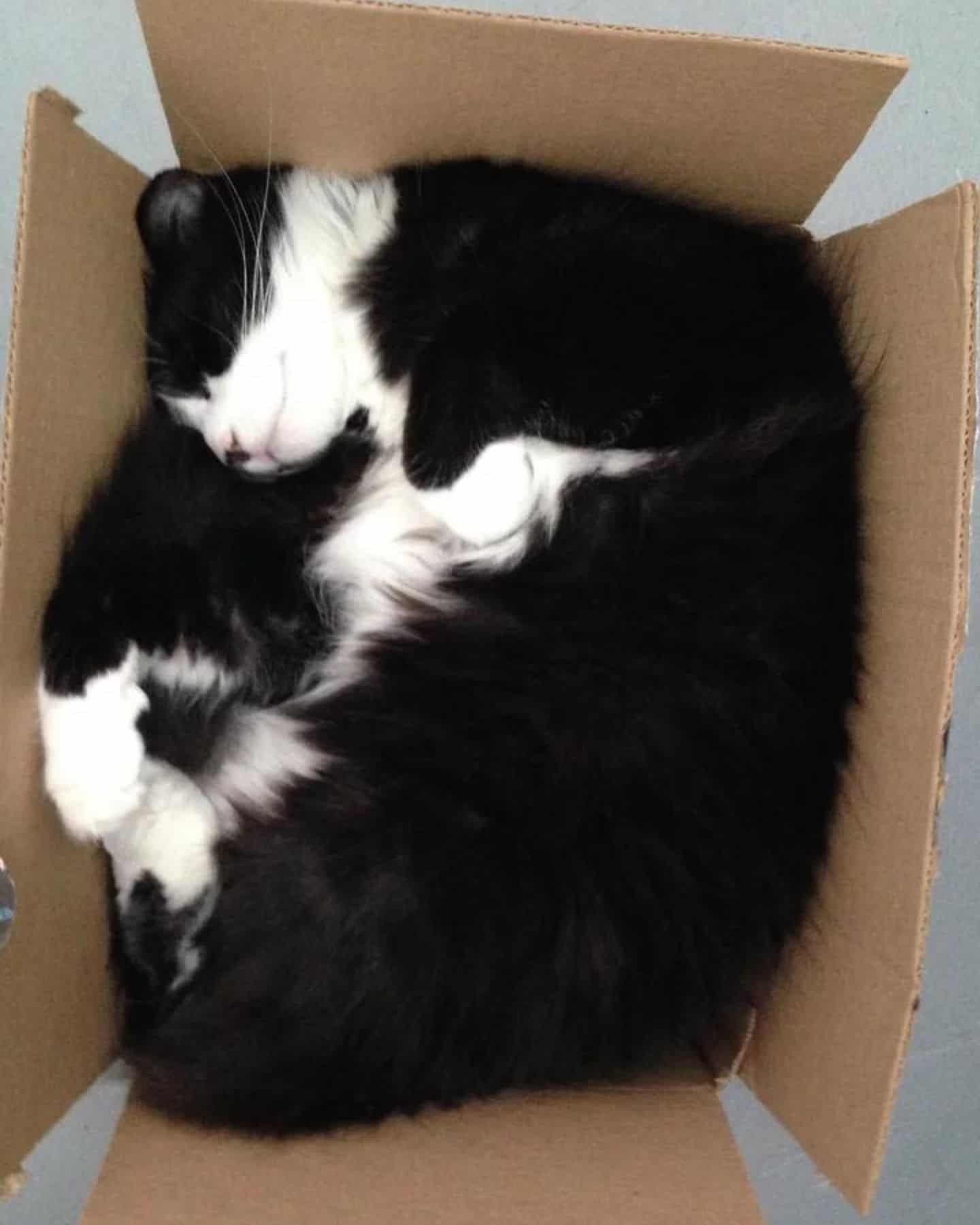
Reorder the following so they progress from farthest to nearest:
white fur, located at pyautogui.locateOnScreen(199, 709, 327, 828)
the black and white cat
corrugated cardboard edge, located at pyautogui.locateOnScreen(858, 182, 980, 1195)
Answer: white fur, located at pyautogui.locateOnScreen(199, 709, 327, 828) < the black and white cat < corrugated cardboard edge, located at pyautogui.locateOnScreen(858, 182, 980, 1195)

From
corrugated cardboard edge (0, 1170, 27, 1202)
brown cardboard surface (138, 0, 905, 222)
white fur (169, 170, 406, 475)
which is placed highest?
brown cardboard surface (138, 0, 905, 222)

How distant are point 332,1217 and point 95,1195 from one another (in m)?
0.20

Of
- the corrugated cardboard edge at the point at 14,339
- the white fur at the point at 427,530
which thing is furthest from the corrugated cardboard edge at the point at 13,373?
the white fur at the point at 427,530

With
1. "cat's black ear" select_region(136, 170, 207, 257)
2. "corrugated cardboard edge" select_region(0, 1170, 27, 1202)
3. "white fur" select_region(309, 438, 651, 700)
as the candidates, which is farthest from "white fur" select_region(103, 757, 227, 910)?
"cat's black ear" select_region(136, 170, 207, 257)

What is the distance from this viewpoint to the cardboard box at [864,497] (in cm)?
94

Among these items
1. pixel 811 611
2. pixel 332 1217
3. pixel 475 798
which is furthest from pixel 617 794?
pixel 332 1217

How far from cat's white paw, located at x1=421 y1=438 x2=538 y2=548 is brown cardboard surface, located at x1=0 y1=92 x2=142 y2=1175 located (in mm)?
365

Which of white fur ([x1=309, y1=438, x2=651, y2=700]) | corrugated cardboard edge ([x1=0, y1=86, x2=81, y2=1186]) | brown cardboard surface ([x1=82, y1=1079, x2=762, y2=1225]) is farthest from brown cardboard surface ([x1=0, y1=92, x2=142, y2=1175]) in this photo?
white fur ([x1=309, y1=438, x2=651, y2=700])

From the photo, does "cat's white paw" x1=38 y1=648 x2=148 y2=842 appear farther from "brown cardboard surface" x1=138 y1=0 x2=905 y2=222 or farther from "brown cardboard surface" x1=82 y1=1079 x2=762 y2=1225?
"brown cardboard surface" x1=138 y1=0 x2=905 y2=222

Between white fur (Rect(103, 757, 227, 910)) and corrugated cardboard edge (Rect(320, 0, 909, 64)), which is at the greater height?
corrugated cardboard edge (Rect(320, 0, 909, 64))

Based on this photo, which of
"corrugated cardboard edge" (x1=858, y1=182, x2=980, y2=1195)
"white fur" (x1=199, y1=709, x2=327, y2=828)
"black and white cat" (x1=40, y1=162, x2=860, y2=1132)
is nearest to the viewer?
"corrugated cardboard edge" (x1=858, y1=182, x2=980, y2=1195)

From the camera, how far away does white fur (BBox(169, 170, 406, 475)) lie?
118cm

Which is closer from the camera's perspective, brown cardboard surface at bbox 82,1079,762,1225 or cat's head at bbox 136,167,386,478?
brown cardboard surface at bbox 82,1079,762,1225

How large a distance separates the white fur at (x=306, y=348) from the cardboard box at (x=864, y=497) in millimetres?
62
